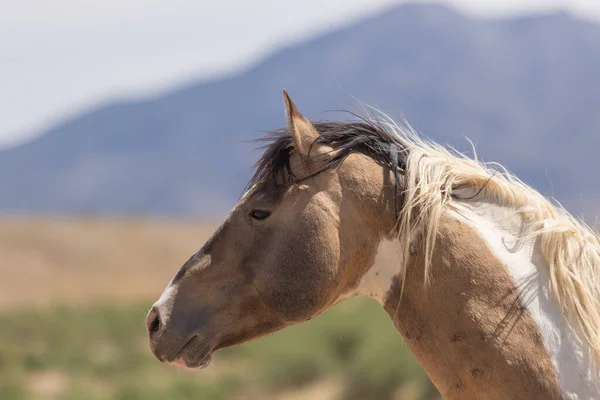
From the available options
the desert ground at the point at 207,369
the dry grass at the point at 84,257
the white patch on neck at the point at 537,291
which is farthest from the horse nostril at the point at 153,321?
the dry grass at the point at 84,257

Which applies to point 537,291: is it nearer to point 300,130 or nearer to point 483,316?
point 483,316

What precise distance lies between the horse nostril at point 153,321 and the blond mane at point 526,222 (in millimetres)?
968

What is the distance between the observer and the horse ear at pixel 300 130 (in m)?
3.41

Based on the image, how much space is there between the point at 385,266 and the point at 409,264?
94mm

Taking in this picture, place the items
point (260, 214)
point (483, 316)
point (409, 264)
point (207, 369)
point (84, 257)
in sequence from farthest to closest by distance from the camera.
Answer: point (84, 257) → point (207, 369) → point (260, 214) → point (409, 264) → point (483, 316)

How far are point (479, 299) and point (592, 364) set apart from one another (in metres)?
0.44

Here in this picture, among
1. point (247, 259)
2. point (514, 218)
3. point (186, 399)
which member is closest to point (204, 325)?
point (247, 259)

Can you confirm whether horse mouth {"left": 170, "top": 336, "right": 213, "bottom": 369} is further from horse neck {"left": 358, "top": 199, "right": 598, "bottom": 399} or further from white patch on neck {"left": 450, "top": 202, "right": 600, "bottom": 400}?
white patch on neck {"left": 450, "top": 202, "right": 600, "bottom": 400}

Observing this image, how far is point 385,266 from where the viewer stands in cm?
338

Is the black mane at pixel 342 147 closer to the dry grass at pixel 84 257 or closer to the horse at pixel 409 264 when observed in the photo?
the horse at pixel 409 264

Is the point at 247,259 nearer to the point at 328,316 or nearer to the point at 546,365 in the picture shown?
the point at 546,365

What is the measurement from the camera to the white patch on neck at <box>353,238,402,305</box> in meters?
3.37

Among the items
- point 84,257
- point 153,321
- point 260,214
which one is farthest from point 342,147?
point 84,257

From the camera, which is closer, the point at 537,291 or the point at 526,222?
the point at 537,291
